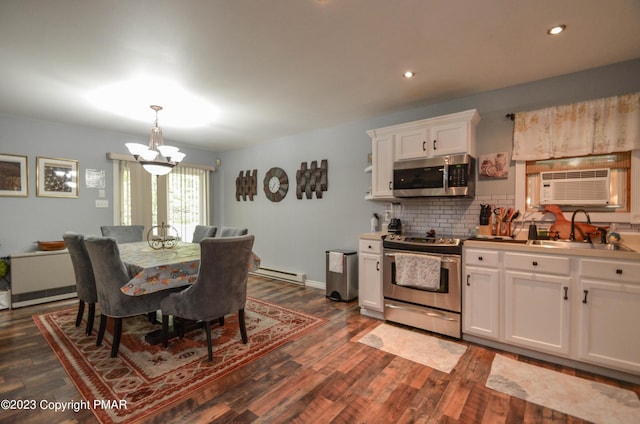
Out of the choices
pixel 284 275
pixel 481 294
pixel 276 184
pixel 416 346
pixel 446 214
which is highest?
pixel 276 184

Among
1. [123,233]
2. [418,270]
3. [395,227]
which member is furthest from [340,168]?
[123,233]

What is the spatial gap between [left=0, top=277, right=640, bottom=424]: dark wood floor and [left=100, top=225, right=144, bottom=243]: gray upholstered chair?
1.34m

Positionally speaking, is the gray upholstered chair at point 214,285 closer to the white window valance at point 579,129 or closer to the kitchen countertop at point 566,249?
the kitchen countertop at point 566,249

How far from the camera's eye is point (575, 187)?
2.61 m

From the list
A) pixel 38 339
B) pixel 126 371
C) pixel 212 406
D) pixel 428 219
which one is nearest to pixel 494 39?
pixel 428 219

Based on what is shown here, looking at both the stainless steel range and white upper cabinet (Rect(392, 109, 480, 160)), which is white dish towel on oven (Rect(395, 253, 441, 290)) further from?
white upper cabinet (Rect(392, 109, 480, 160))

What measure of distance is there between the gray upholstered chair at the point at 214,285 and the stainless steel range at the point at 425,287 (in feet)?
5.07

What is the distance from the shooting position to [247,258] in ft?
8.14

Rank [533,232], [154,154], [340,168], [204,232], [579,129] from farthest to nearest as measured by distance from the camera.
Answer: [340,168] → [204,232] → [154,154] → [533,232] → [579,129]

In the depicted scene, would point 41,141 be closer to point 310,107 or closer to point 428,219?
point 310,107

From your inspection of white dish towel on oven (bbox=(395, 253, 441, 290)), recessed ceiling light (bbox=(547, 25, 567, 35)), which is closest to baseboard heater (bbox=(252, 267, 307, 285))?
white dish towel on oven (bbox=(395, 253, 441, 290))

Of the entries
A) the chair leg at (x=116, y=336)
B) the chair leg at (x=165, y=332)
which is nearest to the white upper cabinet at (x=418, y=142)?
the chair leg at (x=165, y=332)

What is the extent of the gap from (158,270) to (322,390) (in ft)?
5.01

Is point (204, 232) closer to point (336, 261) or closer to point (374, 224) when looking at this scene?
point (336, 261)
